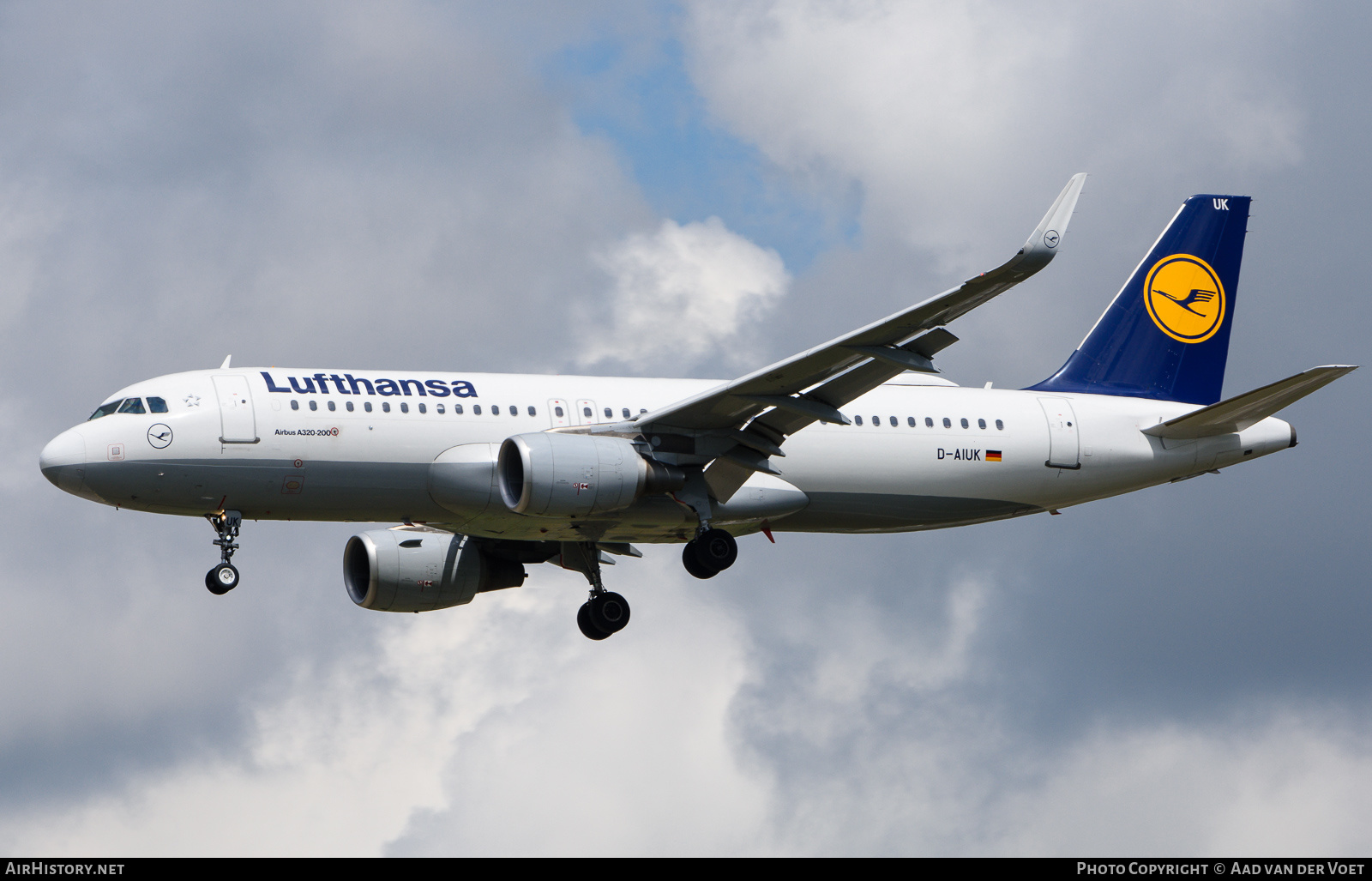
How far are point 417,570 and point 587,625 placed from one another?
161 inches

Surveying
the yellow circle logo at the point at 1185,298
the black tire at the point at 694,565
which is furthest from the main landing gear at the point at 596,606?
the yellow circle logo at the point at 1185,298

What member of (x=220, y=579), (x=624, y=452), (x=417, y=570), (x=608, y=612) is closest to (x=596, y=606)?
(x=608, y=612)

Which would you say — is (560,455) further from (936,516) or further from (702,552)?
(936,516)

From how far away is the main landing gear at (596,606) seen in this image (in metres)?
42.4

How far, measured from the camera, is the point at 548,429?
38.3m

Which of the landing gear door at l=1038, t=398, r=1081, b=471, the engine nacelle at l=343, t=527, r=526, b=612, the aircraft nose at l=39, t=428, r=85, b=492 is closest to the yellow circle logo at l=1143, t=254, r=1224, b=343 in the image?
the landing gear door at l=1038, t=398, r=1081, b=471

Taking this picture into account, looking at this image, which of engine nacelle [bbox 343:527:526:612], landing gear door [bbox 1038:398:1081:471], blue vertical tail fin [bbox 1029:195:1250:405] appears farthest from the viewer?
blue vertical tail fin [bbox 1029:195:1250:405]

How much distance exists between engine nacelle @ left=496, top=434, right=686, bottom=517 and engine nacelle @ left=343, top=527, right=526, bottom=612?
677cm

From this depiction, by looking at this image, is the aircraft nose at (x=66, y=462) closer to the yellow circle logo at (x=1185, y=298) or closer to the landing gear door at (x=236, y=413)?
the landing gear door at (x=236, y=413)

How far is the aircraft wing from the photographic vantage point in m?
30.2

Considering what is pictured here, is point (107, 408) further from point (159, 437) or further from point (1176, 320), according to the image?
point (1176, 320)

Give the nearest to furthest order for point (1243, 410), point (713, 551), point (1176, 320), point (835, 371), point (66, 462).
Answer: point (835, 371), point (66, 462), point (713, 551), point (1243, 410), point (1176, 320)

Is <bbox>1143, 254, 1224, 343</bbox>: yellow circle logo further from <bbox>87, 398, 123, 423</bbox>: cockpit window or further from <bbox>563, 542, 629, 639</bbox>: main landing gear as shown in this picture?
<bbox>87, 398, 123, 423</bbox>: cockpit window
